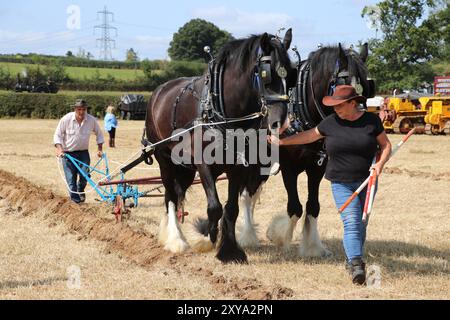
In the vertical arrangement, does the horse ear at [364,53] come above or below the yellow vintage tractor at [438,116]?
above

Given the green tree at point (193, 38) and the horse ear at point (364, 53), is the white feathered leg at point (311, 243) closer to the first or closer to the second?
the horse ear at point (364, 53)

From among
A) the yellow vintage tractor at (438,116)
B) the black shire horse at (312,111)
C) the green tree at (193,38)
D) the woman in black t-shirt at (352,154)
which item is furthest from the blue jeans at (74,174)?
the green tree at (193,38)

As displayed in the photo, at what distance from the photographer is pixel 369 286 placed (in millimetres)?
5262

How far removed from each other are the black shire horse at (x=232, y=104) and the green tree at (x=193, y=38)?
278ft

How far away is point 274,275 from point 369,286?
87cm

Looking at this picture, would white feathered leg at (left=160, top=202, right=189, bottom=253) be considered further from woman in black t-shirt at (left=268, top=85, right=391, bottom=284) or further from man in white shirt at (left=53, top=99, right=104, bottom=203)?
man in white shirt at (left=53, top=99, right=104, bottom=203)

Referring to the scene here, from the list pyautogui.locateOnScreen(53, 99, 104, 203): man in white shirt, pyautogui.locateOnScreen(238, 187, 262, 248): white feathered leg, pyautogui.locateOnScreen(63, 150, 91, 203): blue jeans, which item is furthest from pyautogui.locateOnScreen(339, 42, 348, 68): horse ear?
pyautogui.locateOnScreen(63, 150, 91, 203): blue jeans

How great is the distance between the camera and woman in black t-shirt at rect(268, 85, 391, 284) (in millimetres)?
5348

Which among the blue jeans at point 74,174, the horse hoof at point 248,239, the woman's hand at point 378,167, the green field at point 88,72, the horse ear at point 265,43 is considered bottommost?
the horse hoof at point 248,239

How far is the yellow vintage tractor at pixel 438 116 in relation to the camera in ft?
91.0

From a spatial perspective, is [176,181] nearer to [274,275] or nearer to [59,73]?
[274,275]

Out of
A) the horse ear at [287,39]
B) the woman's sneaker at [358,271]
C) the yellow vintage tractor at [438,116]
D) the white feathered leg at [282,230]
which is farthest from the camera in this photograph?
the yellow vintage tractor at [438,116]

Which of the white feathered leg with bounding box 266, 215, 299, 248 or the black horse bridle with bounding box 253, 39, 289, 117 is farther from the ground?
the black horse bridle with bounding box 253, 39, 289, 117

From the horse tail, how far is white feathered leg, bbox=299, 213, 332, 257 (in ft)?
3.17
